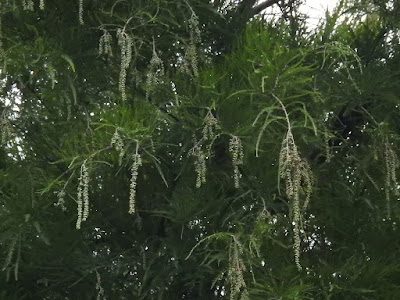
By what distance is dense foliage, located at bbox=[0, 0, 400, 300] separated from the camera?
1.72 m

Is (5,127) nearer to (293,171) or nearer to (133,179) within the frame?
(133,179)

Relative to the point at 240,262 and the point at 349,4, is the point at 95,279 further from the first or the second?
the point at 349,4

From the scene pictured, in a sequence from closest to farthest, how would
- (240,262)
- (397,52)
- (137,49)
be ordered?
(240,262) < (137,49) < (397,52)

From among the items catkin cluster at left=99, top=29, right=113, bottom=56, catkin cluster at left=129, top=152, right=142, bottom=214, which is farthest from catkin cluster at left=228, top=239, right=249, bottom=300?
catkin cluster at left=99, top=29, right=113, bottom=56

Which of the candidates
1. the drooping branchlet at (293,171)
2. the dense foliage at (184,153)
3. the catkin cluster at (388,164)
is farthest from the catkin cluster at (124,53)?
the catkin cluster at (388,164)

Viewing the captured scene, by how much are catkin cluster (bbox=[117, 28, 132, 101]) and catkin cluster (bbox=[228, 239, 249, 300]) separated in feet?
1.47

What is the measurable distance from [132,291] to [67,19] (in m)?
0.77

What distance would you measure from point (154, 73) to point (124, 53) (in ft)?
0.42

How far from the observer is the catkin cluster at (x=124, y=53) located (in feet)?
5.58

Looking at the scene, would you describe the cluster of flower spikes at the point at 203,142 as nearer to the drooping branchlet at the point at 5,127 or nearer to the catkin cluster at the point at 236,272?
the catkin cluster at the point at 236,272

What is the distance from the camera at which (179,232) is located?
1.90m

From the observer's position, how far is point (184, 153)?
1859 mm

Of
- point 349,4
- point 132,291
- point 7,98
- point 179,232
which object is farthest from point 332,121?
point 7,98

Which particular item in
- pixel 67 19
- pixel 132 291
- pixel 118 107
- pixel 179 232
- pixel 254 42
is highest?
pixel 67 19
